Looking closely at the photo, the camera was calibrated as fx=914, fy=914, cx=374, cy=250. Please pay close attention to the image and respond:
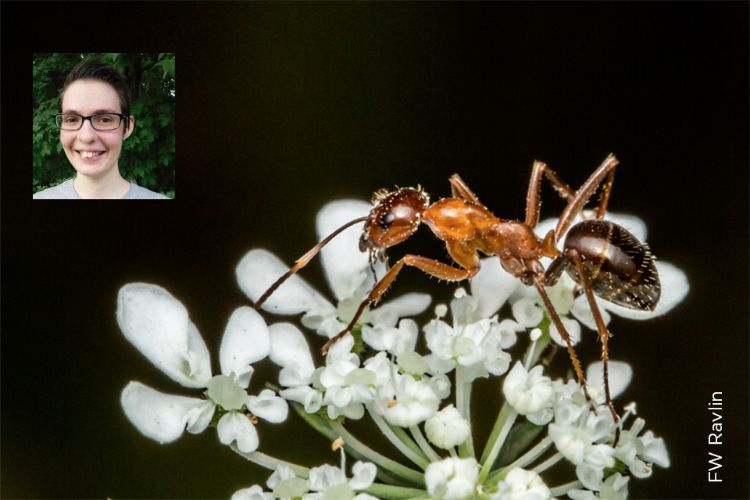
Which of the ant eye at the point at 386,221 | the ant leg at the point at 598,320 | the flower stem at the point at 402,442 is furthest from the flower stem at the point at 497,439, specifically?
the ant eye at the point at 386,221

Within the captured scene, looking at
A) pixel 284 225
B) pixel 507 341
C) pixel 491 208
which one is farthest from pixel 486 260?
pixel 284 225

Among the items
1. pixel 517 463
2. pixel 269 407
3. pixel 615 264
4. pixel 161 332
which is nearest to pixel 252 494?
pixel 269 407

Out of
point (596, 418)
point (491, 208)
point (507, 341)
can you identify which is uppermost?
point (491, 208)

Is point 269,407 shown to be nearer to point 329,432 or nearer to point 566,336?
point 329,432

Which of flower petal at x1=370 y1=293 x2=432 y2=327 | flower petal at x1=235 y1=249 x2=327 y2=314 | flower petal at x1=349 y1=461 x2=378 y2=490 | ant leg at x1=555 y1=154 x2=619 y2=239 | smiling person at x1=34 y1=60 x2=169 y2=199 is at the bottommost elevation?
flower petal at x1=349 y1=461 x2=378 y2=490

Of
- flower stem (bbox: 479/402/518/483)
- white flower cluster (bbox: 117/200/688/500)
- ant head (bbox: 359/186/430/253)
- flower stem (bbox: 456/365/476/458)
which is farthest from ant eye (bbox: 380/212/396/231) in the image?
flower stem (bbox: 479/402/518/483)

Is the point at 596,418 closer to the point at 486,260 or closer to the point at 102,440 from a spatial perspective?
the point at 486,260

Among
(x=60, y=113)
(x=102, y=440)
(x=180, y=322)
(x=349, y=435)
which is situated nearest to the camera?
(x=349, y=435)

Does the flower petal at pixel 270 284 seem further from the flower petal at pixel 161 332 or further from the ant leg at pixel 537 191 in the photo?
the ant leg at pixel 537 191

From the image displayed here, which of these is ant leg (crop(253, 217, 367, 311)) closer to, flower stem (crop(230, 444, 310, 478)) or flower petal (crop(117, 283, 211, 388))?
flower petal (crop(117, 283, 211, 388))
